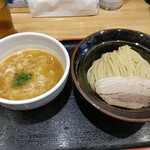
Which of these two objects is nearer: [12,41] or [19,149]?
[19,149]

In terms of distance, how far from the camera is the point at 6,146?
81 cm

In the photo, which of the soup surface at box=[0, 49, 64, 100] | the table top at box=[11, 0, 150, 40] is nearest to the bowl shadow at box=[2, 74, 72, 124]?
the soup surface at box=[0, 49, 64, 100]

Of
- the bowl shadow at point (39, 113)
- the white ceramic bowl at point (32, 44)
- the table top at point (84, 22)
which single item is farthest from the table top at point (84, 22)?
the bowl shadow at point (39, 113)

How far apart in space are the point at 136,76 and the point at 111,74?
11cm

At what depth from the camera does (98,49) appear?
1.03 m

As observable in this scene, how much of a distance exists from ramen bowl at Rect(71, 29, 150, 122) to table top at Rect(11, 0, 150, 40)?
0.98 ft

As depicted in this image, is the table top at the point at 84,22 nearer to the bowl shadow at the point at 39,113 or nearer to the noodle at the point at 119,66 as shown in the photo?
the noodle at the point at 119,66

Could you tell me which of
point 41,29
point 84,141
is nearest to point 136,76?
point 84,141

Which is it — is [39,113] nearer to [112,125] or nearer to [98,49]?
[112,125]

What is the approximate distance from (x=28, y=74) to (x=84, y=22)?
2.06 feet

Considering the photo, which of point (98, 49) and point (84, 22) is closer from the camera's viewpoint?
point (98, 49)

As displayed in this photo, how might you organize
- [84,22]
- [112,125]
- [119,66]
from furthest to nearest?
[84,22] < [119,66] < [112,125]

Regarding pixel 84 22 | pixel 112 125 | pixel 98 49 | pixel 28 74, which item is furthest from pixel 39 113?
pixel 84 22

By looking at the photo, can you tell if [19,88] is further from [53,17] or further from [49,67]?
[53,17]
